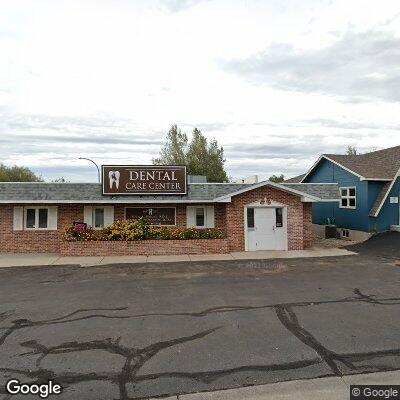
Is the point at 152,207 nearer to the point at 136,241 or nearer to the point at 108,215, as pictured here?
the point at 108,215

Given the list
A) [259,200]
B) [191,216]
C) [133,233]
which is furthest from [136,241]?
[259,200]

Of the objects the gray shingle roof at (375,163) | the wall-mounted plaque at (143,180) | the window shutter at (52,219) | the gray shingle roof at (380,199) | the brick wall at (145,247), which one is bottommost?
the brick wall at (145,247)

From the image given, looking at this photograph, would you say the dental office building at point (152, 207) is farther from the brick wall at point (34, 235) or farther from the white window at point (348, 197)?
the white window at point (348, 197)

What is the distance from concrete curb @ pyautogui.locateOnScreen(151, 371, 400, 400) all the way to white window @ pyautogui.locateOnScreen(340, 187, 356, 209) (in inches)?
672

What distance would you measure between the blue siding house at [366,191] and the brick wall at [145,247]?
806cm

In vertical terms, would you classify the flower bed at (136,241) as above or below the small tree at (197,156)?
below

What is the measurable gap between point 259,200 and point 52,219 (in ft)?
34.7

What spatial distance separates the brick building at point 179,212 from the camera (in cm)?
1731

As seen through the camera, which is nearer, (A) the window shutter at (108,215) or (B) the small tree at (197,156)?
(A) the window shutter at (108,215)

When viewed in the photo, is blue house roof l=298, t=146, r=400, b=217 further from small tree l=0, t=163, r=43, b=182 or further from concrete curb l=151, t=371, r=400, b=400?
small tree l=0, t=163, r=43, b=182

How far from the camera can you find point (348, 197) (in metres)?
21.4

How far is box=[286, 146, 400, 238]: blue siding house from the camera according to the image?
19453 millimetres

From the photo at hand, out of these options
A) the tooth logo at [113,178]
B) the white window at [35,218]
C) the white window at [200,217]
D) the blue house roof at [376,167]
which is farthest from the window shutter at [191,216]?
the blue house roof at [376,167]

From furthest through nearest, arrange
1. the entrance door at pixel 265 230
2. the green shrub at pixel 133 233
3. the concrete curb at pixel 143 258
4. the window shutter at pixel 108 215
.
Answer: the window shutter at pixel 108 215 < the entrance door at pixel 265 230 < the green shrub at pixel 133 233 < the concrete curb at pixel 143 258
